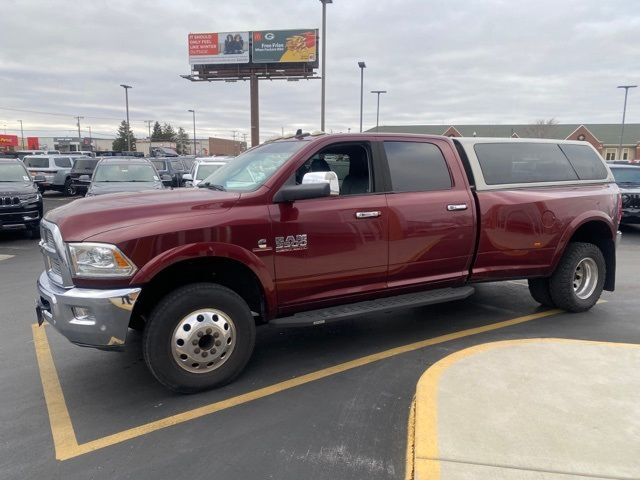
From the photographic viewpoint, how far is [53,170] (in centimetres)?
2333

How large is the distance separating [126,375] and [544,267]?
4.36 m

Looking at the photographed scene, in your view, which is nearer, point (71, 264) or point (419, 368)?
point (71, 264)

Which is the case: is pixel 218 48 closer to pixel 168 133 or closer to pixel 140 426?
pixel 140 426

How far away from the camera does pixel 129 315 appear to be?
3.41 m

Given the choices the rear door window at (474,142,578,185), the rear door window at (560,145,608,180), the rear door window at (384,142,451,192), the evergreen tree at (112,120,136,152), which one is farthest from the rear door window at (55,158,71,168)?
the evergreen tree at (112,120,136,152)

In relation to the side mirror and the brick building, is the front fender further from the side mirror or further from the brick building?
the brick building

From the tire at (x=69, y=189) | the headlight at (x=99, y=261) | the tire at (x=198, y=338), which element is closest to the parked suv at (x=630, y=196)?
the tire at (x=198, y=338)

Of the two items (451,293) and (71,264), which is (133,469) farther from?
(451,293)

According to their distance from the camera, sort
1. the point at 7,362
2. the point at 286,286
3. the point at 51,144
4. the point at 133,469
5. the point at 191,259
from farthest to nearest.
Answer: the point at 51,144, the point at 7,362, the point at 286,286, the point at 191,259, the point at 133,469

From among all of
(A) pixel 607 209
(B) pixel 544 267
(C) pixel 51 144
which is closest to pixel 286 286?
(B) pixel 544 267

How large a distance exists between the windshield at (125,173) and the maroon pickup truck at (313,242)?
25.5ft

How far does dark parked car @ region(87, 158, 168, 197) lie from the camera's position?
11.4 meters

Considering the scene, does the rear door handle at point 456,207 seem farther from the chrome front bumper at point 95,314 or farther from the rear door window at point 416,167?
the chrome front bumper at point 95,314

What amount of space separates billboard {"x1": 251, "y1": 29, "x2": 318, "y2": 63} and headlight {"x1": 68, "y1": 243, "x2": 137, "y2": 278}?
4160 centimetres
